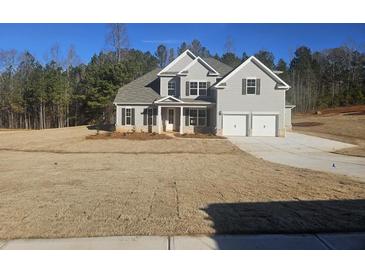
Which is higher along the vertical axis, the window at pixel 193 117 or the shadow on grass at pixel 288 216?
the window at pixel 193 117

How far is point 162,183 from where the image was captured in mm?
8922

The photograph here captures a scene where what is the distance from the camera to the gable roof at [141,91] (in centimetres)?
2841

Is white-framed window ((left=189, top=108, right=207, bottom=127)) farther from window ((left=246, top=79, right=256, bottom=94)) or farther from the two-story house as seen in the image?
window ((left=246, top=79, right=256, bottom=94))

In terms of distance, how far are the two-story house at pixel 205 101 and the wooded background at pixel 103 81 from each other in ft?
43.8

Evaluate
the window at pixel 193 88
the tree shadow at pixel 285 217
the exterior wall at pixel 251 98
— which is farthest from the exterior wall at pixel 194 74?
the tree shadow at pixel 285 217

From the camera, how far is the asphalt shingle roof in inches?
1119

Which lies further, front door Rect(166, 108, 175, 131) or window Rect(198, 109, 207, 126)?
front door Rect(166, 108, 175, 131)

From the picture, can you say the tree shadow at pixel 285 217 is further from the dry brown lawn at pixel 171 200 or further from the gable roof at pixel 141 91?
the gable roof at pixel 141 91

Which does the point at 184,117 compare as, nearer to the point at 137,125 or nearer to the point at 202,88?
the point at 202,88

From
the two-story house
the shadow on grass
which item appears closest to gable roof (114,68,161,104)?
the two-story house

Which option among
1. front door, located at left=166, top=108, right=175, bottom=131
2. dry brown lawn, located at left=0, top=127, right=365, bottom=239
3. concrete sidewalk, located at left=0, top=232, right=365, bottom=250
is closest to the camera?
concrete sidewalk, located at left=0, top=232, right=365, bottom=250

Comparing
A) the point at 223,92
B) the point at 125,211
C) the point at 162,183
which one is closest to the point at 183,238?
the point at 125,211

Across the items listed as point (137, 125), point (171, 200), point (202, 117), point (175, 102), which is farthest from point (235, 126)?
point (171, 200)

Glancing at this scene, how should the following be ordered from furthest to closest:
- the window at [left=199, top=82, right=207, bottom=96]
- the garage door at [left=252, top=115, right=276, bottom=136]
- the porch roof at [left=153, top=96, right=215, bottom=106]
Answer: the window at [left=199, top=82, right=207, bottom=96]
the porch roof at [left=153, top=96, right=215, bottom=106]
the garage door at [left=252, top=115, right=276, bottom=136]
